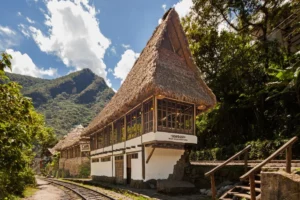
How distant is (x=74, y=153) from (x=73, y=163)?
1.32 meters

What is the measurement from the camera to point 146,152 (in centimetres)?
1391

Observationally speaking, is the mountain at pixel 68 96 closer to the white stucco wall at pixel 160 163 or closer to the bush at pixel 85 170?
the bush at pixel 85 170

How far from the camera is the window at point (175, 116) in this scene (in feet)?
43.6

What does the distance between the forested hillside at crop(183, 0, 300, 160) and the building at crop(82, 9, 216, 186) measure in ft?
12.0

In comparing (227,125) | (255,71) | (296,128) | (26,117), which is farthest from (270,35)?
(26,117)

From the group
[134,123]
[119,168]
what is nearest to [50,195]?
[119,168]

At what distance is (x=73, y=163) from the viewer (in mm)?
34000

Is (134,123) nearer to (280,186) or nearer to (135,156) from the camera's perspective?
(135,156)

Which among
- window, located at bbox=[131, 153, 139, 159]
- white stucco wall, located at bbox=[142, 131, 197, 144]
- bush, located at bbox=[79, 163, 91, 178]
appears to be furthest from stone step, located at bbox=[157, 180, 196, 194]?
bush, located at bbox=[79, 163, 91, 178]

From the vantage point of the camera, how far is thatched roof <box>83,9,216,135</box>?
1312 cm

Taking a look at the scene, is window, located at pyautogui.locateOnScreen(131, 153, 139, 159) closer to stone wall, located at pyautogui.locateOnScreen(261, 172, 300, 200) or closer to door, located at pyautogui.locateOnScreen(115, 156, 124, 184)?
door, located at pyautogui.locateOnScreen(115, 156, 124, 184)

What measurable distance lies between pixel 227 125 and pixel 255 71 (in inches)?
181

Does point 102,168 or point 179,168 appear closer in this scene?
point 179,168

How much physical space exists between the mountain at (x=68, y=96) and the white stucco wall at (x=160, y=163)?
63.9m
